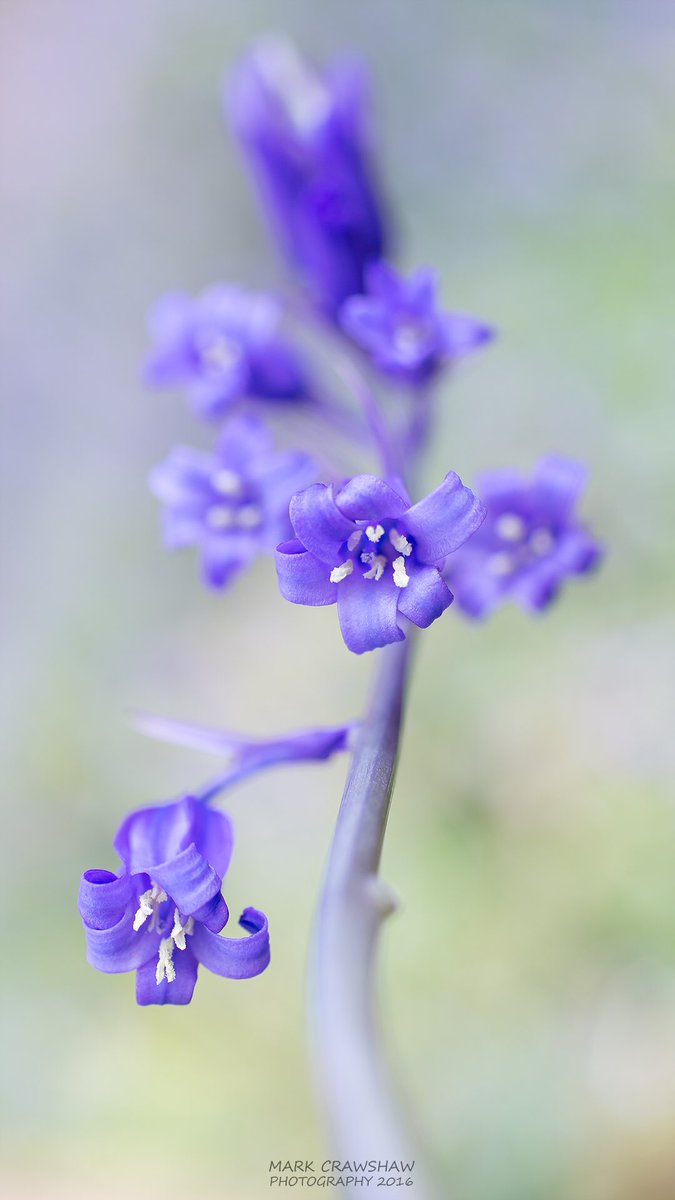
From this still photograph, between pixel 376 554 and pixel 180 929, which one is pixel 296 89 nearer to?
pixel 376 554

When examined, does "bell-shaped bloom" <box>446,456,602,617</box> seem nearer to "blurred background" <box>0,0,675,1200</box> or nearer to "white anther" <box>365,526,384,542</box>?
"white anther" <box>365,526,384,542</box>

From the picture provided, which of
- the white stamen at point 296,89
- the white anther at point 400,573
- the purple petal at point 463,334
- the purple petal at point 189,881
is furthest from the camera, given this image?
the white stamen at point 296,89

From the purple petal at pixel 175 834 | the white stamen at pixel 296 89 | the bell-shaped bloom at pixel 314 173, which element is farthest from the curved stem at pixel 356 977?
the white stamen at pixel 296 89

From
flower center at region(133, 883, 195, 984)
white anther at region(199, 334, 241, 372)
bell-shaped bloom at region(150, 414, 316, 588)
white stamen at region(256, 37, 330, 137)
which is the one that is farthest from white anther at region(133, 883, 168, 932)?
white stamen at region(256, 37, 330, 137)

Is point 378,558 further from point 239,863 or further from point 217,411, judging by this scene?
point 239,863

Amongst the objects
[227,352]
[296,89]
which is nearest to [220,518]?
[227,352]

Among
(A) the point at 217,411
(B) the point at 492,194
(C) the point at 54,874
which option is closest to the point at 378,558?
(A) the point at 217,411

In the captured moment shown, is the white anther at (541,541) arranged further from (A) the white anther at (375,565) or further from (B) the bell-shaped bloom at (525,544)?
(A) the white anther at (375,565)
